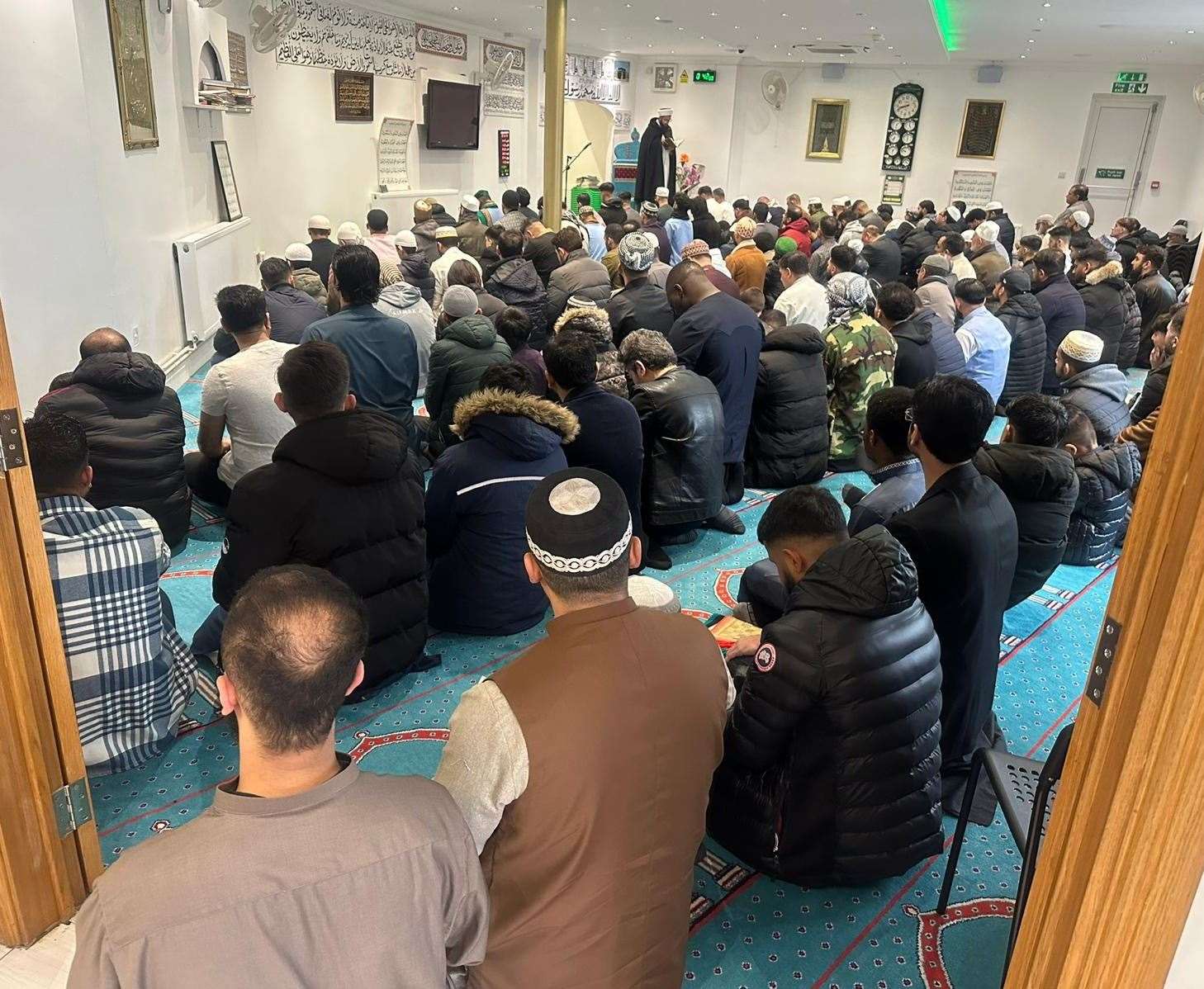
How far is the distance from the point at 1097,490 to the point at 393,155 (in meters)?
9.88

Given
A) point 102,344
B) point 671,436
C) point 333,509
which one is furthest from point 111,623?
point 671,436

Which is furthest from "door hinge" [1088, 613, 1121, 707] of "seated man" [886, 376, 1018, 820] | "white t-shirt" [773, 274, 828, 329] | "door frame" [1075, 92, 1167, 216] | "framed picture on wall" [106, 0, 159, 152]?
"door frame" [1075, 92, 1167, 216]

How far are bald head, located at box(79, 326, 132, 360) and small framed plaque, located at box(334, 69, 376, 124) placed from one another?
7.44m

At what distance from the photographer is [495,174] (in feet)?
46.3

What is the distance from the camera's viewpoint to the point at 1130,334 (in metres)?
7.76

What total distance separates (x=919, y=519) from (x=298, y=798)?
184 centimetres

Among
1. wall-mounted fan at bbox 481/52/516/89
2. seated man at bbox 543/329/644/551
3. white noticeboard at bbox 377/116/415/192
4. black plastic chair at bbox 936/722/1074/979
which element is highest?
wall-mounted fan at bbox 481/52/516/89

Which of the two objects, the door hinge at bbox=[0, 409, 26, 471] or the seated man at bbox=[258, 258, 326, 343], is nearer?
the door hinge at bbox=[0, 409, 26, 471]

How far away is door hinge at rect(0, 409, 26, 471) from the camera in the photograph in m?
1.67

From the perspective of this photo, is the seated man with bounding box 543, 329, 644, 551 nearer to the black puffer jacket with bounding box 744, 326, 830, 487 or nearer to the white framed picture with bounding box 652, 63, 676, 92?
the black puffer jacket with bounding box 744, 326, 830, 487

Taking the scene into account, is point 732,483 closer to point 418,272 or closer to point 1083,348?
point 1083,348

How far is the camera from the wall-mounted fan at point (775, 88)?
17328 mm

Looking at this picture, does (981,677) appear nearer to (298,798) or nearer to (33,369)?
(298,798)

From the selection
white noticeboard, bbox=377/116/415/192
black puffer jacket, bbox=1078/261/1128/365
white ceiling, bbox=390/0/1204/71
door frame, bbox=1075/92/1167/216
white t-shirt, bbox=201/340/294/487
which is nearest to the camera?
white t-shirt, bbox=201/340/294/487
